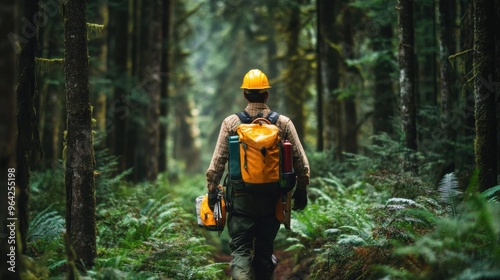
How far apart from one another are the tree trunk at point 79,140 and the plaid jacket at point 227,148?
1.65 m

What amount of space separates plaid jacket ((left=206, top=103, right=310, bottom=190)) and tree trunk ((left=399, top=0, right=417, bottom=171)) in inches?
155

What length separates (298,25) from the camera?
20.2 m

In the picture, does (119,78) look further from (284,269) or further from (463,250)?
(463,250)

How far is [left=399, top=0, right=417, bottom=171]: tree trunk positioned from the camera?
10008 mm

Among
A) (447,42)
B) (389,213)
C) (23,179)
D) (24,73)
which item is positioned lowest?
(389,213)

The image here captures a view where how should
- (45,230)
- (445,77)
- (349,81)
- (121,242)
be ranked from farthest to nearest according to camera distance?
(349,81) → (445,77) → (121,242) → (45,230)

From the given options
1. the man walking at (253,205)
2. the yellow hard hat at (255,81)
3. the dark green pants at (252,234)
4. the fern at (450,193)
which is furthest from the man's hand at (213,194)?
the fern at (450,193)

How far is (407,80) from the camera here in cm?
1021

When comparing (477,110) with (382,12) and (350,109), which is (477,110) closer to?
(382,12)

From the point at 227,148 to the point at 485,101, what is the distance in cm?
398

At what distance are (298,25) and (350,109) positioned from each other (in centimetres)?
468

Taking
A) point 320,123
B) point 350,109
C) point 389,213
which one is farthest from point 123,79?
point 389,213

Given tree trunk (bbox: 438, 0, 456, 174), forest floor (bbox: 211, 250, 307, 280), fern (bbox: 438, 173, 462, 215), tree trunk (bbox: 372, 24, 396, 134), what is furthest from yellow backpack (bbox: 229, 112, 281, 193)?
tree trunk (bbox: 372, 24, 396, 134)

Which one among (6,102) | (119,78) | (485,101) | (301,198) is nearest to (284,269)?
(301,198)
